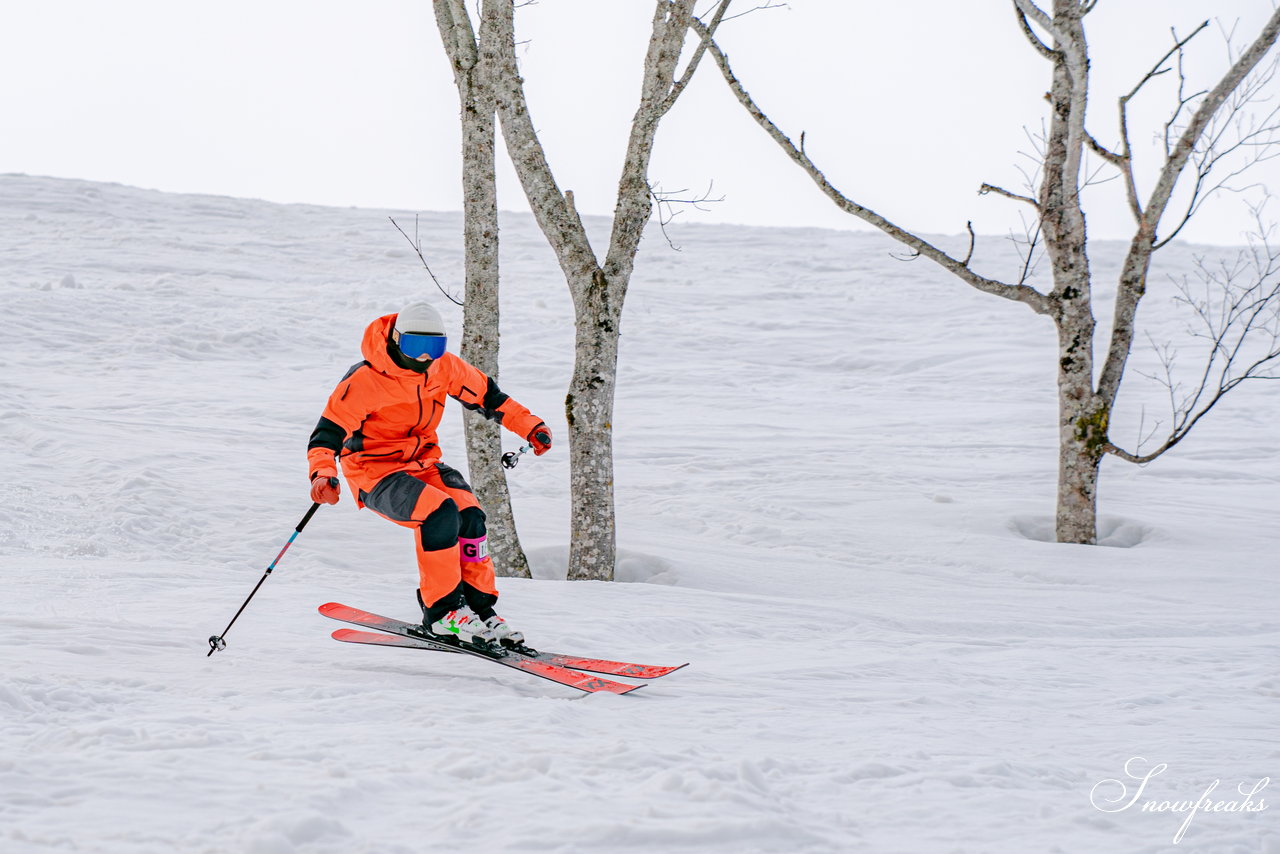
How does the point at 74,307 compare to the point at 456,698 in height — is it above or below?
above

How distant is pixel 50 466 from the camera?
29.0 ft

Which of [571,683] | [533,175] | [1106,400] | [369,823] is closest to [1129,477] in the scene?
[1106,400]

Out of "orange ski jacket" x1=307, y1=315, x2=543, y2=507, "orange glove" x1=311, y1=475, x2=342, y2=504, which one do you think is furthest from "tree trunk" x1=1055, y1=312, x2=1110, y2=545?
"orange glove" x1=311, y1=475, x2=342, y2=504

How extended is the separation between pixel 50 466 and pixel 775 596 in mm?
6385

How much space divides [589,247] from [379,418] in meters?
2.84

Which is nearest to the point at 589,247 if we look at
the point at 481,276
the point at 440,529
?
the point at 481,276

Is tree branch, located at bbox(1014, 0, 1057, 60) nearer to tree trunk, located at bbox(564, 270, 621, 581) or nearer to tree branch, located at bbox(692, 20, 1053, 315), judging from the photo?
tree branch, located at bbox(692, 20, 1053, 315)

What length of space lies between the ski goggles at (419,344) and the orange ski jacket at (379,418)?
10cm

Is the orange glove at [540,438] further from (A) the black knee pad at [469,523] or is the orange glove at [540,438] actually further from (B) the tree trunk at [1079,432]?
(B) the tree trunk at [1079,432]

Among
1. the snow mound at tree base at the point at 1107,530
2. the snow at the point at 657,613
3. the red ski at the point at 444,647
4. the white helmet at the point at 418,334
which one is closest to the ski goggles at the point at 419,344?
the white helmet at the point at 418,334

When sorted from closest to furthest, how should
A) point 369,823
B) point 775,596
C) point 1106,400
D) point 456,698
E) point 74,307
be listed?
1. point 369,823
2. point 456,698
3. point 775,596
4. point 1106,400
5. point 74,307

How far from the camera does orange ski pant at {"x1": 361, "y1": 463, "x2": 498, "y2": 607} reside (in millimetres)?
4668

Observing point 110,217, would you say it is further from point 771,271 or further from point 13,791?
point 13,791

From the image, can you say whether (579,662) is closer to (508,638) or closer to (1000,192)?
(508,638)
